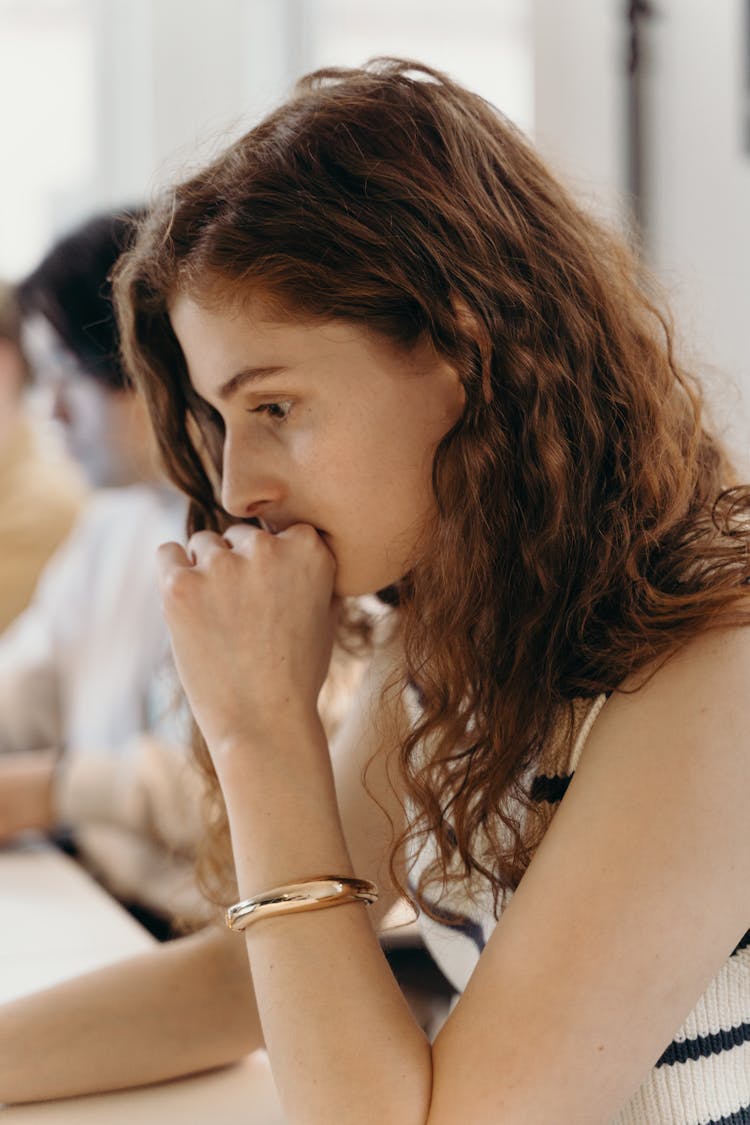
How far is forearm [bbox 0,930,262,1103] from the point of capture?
0.91 metres

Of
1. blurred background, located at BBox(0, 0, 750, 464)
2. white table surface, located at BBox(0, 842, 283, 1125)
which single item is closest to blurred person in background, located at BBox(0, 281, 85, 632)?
blurred background, located at BBox(0, 0, 750, 464)

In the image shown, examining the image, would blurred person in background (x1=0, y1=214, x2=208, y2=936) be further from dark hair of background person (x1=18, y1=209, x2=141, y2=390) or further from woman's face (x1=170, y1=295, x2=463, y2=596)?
woman's face (x1=170, y1=295, x2=463, y2=596)

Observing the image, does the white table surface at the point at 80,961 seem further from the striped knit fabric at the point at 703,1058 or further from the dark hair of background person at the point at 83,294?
the dark hair of background person at the point at 83,294

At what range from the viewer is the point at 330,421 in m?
0.85

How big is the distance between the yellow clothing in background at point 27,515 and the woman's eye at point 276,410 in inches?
56.5

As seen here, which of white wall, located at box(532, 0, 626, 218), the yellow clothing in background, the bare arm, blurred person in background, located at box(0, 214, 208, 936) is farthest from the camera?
the yellow clothing in background

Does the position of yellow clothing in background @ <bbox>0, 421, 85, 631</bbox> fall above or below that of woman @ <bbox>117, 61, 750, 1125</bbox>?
below

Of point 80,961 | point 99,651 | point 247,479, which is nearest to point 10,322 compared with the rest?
point 99,651

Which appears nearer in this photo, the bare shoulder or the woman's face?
the bare shoulder

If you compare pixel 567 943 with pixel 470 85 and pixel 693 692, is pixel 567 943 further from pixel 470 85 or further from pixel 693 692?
pixel 470 85

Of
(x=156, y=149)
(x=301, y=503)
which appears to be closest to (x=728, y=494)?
(x=301, y=503)

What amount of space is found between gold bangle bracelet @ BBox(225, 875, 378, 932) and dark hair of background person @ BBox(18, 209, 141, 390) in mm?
1226

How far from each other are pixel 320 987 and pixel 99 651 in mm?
1199

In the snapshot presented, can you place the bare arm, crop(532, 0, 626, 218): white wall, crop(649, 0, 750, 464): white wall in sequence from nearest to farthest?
1. the bare arm
2. crop(649, 0, 750, 464): white wall
3. crop(532, 0, 626, 218): white wall
